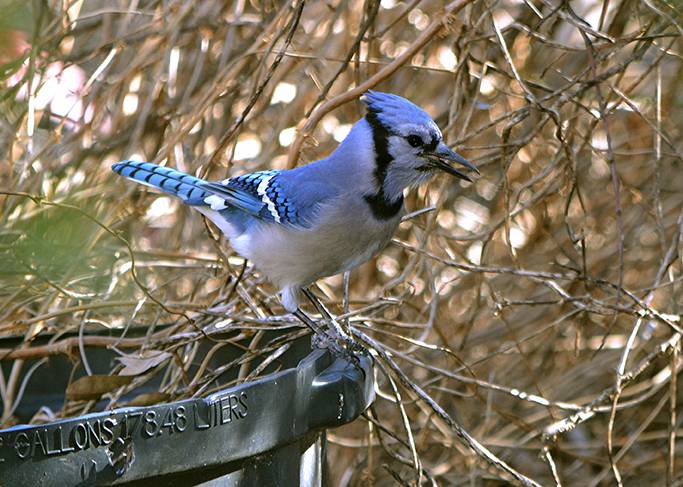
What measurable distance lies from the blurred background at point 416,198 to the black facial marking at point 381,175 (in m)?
0.16

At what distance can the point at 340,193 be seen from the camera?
6.59 feet

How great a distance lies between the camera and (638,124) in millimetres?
3072

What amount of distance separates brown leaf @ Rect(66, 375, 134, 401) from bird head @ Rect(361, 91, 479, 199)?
26.5 inches

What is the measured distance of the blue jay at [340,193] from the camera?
75.7 inches

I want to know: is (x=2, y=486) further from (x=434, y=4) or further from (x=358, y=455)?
(x=434, y=4)

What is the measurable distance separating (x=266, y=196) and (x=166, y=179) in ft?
0.73

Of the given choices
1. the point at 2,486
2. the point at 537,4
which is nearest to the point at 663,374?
the point at 537,4

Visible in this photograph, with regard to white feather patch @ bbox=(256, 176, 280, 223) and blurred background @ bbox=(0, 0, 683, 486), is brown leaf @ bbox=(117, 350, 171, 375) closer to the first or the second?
blurred background @ bbox=(0, 0, 683, 486)

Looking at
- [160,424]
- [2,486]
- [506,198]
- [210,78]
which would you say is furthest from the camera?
[210,78]

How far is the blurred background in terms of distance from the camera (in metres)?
2.24

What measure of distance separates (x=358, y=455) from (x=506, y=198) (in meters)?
1.07

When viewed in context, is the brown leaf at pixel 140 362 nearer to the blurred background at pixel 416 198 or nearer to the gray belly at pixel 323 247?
the blurred background at pixel 416 198

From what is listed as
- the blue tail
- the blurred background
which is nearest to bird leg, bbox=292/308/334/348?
the blurred background

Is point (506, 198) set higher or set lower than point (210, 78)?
higher
